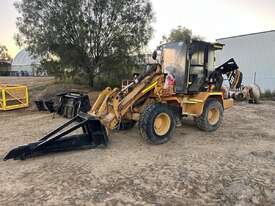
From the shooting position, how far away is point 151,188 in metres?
3.80

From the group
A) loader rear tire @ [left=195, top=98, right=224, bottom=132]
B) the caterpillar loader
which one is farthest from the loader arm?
loader rear tire @ [left=195, top=98, right=224, bottom=132]

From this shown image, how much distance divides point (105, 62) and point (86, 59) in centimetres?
106


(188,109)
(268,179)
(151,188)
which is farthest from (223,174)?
(188,109)

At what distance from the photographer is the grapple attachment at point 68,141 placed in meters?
4.73

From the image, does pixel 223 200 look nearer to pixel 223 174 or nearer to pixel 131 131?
pixel 223 174

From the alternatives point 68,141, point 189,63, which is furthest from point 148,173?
point 189,63

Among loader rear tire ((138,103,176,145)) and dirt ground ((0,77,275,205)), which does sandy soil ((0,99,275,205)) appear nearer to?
dirt ground ((0,77,275,205))

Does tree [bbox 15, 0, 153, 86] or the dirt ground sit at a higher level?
tree [bbox 15, 0, 153, 86]

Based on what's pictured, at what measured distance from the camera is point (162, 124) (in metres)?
5.96

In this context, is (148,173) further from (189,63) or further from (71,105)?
(71,105)

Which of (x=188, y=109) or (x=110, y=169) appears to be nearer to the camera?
(x=110, y=169)

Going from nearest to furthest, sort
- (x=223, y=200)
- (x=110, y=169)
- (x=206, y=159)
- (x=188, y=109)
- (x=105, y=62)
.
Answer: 1. (x=223, y=200)
2. (x=110, y=169)
3. (x=206, y=159)
4. (x=188, y=109)
5. (x=105, y=62)

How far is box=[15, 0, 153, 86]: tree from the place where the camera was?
12906 mm

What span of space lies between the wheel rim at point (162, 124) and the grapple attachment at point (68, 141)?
118 centimetres
